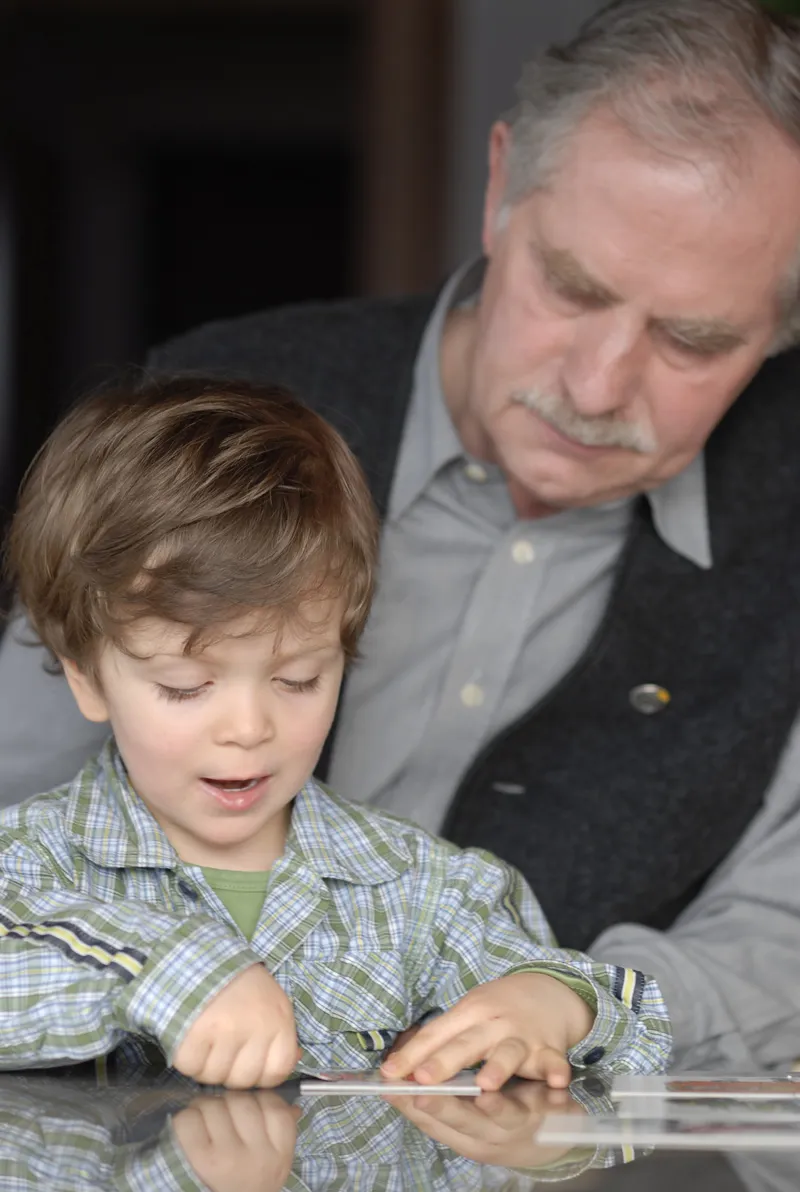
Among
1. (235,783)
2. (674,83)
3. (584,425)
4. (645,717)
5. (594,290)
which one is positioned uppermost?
(674,83)

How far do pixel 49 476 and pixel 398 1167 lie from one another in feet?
2.05

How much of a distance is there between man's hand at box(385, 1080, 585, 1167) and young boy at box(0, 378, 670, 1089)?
0.03 meters

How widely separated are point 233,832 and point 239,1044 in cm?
21

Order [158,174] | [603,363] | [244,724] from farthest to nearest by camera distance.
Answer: [158,174], [603,363], [244,724]

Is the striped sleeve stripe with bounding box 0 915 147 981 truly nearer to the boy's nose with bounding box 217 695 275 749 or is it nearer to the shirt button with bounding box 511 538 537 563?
the boy's nose with bounding box 217 695 275 749

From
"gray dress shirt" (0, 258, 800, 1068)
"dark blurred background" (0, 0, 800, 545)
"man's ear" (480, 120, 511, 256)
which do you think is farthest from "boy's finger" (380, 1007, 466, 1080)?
"dark blurred background" (0, 0, 800, 545)

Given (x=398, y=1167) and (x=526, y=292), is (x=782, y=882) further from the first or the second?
(x=398, y=1167)

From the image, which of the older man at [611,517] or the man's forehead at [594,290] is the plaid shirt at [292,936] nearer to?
the older man at [611,517]

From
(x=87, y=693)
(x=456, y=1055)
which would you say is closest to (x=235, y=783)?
(x=87, y=693)

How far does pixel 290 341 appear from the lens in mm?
1684

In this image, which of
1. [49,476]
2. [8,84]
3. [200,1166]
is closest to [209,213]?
[8,84]

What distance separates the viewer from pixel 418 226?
3.66m

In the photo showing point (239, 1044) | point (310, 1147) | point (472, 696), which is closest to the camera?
point (310, 1147)

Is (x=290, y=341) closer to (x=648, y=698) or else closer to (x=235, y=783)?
(x=648, y=698)
